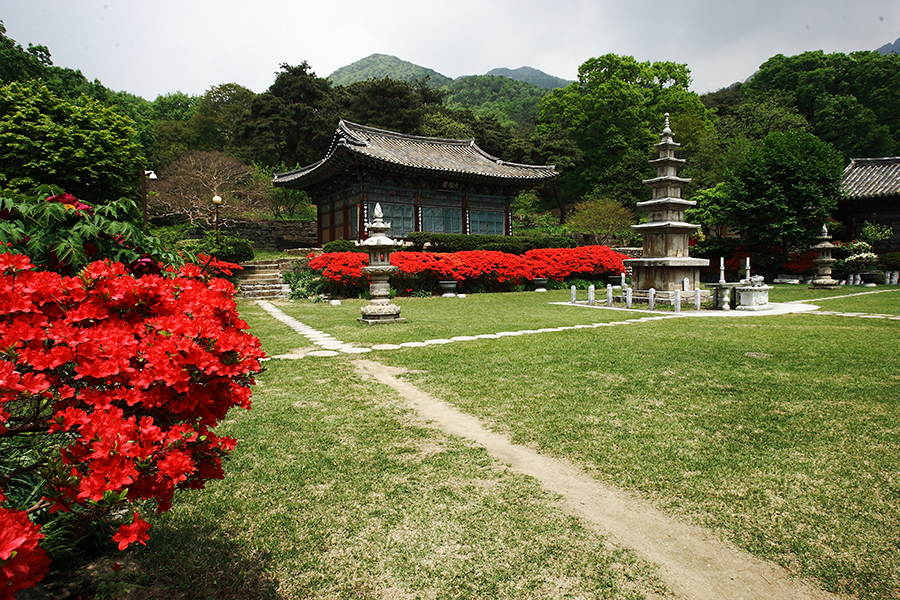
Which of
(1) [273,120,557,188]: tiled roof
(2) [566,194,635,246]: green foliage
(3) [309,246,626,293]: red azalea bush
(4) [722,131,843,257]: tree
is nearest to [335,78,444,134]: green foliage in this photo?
(1) [273,120,557,188]: tiled roof

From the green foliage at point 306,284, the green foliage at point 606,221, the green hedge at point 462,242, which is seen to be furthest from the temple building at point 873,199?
the green foliage at point 306,284

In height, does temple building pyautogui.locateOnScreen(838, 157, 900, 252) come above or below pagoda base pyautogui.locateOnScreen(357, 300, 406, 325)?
above

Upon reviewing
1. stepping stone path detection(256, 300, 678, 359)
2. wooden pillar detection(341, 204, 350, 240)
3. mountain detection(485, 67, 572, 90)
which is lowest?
stepping stone path detection(256, 300, 678, 359)

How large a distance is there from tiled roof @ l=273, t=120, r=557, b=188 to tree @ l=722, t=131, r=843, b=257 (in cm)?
883

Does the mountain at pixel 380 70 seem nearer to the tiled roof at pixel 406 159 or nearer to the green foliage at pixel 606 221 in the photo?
the green foliage at pixel 606 221

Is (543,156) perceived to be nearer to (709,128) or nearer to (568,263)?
(709,128)

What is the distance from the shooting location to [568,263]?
1984cm

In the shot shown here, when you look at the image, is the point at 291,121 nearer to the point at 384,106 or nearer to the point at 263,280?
the point at 384,106

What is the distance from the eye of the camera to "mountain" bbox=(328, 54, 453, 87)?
96.1 m

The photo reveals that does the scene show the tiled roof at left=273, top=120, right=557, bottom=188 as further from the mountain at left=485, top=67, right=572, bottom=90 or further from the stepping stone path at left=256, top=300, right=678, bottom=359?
the mountain at left=485, top=67, right=572, bottom=90

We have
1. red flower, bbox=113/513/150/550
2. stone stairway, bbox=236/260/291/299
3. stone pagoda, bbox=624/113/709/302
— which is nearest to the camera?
red flower, bbox=113/513/150/550

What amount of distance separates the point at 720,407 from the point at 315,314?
31.4 feet

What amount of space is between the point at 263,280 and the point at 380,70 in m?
99.3

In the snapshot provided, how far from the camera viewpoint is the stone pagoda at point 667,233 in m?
13.6
